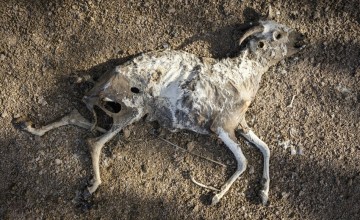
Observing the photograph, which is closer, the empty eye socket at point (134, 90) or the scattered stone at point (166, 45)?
the empty eye socket at point (134, 90)

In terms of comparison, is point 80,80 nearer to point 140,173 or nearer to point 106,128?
point 106,128

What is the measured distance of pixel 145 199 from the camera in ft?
11.0

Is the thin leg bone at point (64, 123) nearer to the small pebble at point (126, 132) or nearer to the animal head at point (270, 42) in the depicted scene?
the small pebble at point (126, 132)

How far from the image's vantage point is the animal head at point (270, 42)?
3.24 meters

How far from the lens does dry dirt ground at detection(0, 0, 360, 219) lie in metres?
3.32

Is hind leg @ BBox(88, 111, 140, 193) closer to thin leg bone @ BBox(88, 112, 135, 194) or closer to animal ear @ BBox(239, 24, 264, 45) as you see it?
thin leg bone @ BBox(88, 112, 135, 194)

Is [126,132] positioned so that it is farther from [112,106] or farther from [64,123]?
[64,123]

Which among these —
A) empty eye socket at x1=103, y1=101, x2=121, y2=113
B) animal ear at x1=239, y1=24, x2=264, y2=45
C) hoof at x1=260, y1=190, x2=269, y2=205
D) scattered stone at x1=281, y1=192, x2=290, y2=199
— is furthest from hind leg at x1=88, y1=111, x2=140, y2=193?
scattered stone at x1=281, y1=192, x2=290, y2=199

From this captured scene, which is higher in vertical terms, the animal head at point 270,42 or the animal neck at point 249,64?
the animal head at point 270,42

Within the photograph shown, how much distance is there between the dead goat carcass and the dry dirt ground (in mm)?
158

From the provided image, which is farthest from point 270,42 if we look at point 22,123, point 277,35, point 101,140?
point 22,123

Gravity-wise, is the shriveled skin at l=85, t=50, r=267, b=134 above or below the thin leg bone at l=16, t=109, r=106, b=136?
above

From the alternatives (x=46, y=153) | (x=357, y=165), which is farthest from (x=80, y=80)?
(x=357, y=165)

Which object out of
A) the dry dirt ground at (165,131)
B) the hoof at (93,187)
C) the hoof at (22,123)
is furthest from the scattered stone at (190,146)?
the hoof at (22,123)
